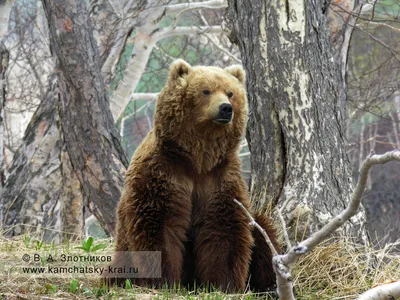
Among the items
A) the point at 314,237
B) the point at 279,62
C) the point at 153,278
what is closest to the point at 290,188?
the point at 279,62

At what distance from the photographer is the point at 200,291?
589 centimetres

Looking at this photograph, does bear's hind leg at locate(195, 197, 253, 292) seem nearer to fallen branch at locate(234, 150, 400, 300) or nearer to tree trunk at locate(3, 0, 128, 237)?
fallen branch at locate(234, 150, 400, 300)

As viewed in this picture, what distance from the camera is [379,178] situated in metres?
22.6

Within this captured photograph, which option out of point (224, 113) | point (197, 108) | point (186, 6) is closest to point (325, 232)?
point (224, 113)

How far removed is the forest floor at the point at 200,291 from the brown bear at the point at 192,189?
0.29 m

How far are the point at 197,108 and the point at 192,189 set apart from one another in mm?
631

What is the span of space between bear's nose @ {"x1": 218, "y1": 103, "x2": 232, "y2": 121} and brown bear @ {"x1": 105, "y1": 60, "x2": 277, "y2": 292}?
0.20 ft

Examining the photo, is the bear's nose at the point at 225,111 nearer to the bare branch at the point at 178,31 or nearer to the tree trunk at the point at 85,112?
the tree trunk at the point at 85,112

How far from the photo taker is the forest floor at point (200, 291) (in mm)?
Answer: 5445

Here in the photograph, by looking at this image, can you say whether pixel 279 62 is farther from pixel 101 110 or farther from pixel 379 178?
pixel 379 178

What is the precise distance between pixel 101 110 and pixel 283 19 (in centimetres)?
269
